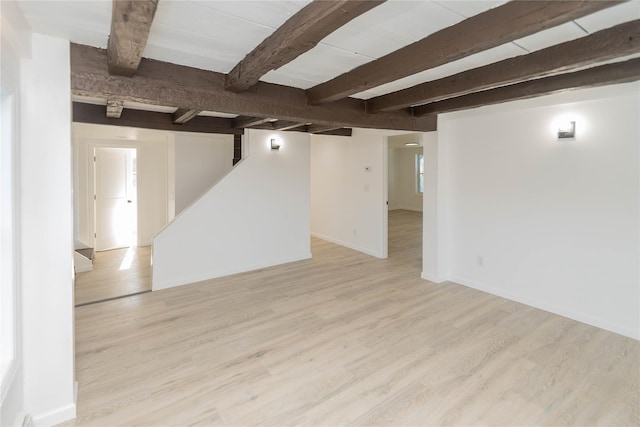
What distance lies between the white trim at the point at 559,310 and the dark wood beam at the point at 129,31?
14.0 ft

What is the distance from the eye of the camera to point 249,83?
7.90 feet

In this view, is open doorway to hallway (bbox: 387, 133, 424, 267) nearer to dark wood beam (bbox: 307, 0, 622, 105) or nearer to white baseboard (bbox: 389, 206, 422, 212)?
white baseboard (bbox: 389, 206, 422, 212)

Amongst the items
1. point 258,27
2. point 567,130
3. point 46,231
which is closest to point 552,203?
point 567,130

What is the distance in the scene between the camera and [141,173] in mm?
6613

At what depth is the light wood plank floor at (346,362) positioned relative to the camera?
2043 mm

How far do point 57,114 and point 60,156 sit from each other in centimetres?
24

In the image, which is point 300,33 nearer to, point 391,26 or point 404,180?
point 391,26

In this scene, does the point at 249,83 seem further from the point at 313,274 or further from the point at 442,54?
the point at 313,274

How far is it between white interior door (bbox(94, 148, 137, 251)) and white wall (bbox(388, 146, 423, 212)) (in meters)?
8.35

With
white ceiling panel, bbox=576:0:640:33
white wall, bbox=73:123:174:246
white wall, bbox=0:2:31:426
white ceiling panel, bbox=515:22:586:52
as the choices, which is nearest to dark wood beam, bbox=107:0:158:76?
white wall, bbox=0:2:31:426

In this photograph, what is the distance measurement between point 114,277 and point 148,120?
7.71ft

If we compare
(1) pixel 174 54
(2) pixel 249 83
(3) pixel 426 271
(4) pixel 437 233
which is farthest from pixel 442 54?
(3) pixel 426 271

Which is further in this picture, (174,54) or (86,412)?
(174,54)

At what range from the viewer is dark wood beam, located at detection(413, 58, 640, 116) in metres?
2.44
